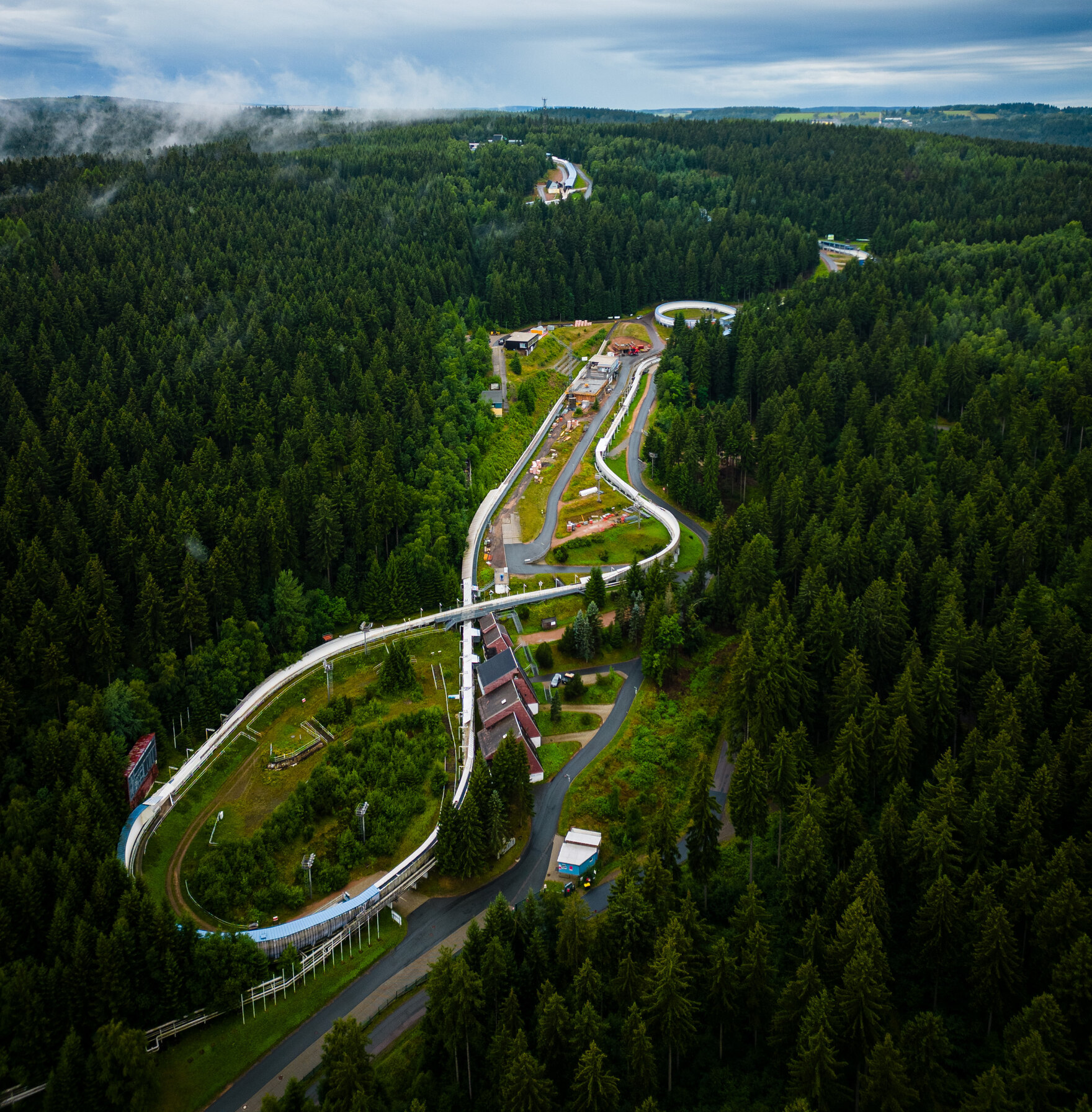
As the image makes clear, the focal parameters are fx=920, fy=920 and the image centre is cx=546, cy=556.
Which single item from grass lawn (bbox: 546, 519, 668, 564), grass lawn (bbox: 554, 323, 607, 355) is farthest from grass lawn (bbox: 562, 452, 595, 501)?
grass lawn (bbox: 554, 323, 607, 355)

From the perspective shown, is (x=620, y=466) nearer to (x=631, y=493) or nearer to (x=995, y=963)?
(x=631, y=493)

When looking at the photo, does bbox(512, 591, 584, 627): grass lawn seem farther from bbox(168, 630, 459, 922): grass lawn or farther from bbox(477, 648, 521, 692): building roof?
bbox(477, 648, 521, 692): building roof

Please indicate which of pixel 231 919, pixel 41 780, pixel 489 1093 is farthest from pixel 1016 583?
pixel 41 780

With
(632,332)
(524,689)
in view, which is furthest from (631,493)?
(632,332)

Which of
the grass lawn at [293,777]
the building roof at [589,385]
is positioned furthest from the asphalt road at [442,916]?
the building roof at [589,385]

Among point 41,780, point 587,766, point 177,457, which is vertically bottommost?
point 587,766

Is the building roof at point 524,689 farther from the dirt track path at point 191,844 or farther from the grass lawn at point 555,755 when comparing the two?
the dirt track path at point 191,844

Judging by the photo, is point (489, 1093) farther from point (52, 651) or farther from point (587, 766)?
point (52, 651)
